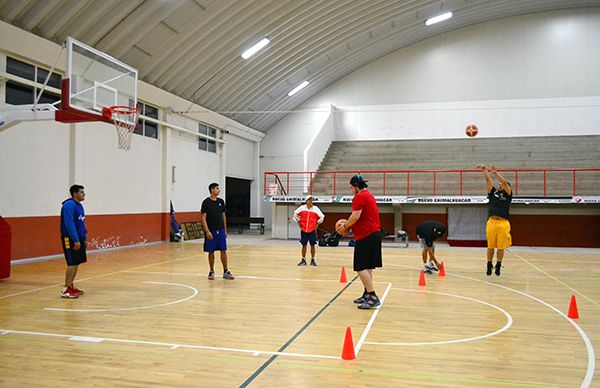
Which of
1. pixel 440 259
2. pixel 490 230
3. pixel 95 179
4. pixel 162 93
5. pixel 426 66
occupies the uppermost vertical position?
pixel 426 66

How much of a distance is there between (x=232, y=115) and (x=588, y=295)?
1877 cm

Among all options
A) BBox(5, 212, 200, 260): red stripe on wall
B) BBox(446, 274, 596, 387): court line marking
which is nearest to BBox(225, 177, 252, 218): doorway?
BBox(5, 212, 200, 260): red stripe on wall

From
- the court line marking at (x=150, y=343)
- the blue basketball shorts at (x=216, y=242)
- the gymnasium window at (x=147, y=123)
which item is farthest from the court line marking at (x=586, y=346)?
the gymnasium window at (x=147, y=123)

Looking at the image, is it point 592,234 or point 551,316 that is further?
point 592,234

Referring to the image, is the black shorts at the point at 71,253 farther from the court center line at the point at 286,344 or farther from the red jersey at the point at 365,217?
the red jersey at the point at 365,217

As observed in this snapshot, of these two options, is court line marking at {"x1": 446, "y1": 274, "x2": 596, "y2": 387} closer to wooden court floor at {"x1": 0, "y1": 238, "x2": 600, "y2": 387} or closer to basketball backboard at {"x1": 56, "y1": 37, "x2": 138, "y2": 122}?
wooden court floor at {"x1": 0, "y1": 238, "x2": 600, "y2": 387}

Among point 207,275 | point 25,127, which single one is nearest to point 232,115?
point 25,127

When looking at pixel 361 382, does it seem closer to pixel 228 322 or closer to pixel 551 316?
pixel 228 322

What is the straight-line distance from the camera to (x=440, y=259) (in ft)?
47.5

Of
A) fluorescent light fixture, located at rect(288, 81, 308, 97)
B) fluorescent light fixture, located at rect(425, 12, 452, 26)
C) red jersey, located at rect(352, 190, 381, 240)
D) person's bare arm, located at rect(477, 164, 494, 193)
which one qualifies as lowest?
red jersey, located at rect(352, 190, 381, 240)

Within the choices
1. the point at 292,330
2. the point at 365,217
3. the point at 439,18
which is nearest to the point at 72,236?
→ the point at 292,330

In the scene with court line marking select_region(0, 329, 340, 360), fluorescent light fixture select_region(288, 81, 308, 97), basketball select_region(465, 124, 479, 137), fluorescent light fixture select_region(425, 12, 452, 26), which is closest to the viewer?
court line marking select_region(0, 329, 340, 360)

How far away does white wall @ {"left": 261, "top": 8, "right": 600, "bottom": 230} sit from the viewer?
25.5 m

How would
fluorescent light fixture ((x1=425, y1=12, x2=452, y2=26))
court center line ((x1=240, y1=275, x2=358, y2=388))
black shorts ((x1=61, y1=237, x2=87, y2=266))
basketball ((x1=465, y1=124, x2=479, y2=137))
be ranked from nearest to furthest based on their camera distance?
1. court center line ((x1=240, y1=275, x2=358, y2=388))
2. black shorts ((x1=61, y1=237, x2=87, y2=266))
3. basketball ((x1=465, y1=124, x2=479, y2=137))
4. fluorescent light fixture ((x1=425, y1=12, x2=452, y2=26))
